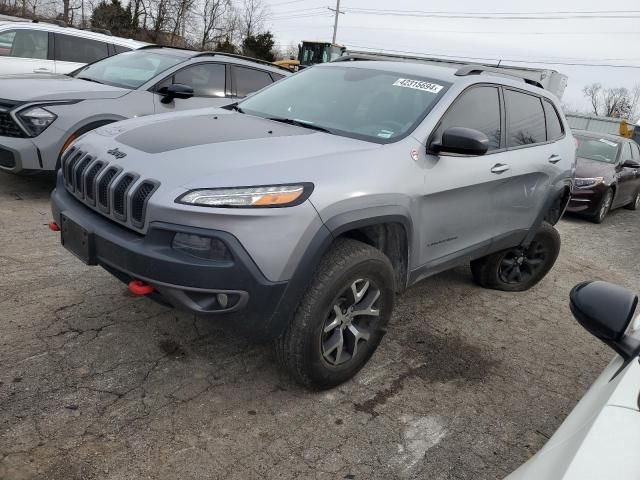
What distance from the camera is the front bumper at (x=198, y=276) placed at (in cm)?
225

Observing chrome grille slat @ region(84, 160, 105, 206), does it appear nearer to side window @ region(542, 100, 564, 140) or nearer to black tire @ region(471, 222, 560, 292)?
black tire @ region(471, 222, 560, 292)

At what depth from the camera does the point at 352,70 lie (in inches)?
148

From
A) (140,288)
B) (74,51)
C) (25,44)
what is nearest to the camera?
(140,288)

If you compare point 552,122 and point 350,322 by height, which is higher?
point 552,122

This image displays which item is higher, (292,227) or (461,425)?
(292,227)

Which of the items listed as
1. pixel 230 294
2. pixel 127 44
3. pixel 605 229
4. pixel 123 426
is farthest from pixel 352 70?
pixel 605 229

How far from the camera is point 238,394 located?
9.11 feet

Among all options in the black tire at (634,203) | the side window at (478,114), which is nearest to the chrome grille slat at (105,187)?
the side window at (478,114)

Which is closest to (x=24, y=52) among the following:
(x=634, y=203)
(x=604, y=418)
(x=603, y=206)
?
(x=604, y=418)

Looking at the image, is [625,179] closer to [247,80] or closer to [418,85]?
[247,80]

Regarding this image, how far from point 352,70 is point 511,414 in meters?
2.51

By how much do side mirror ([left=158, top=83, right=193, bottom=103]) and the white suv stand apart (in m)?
2.87

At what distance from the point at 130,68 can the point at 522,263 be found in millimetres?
4898

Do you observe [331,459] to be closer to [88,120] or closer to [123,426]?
[123,426]
